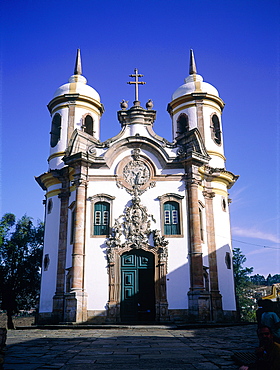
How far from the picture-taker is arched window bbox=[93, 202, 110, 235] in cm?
2166

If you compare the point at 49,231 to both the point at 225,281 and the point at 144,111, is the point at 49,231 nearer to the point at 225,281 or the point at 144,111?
the point at 144,111

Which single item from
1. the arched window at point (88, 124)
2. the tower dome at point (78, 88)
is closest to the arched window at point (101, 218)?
the arched window at point (88, 124)

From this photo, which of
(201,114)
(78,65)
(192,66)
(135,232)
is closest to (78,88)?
(78,65)

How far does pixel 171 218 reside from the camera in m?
21.9

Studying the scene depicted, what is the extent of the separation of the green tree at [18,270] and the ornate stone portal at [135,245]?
9.88 meters

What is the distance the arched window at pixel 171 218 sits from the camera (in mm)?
21688

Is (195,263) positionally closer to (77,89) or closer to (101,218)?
(101,218)

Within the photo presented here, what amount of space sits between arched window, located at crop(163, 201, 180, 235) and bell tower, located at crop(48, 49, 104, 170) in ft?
26.1

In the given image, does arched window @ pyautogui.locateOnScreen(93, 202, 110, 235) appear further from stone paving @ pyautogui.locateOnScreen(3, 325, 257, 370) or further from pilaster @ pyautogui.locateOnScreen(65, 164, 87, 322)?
stone paving @ pyautogui.locateOnScreen(3, 325, 257, 370)

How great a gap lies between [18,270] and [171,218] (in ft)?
42.3

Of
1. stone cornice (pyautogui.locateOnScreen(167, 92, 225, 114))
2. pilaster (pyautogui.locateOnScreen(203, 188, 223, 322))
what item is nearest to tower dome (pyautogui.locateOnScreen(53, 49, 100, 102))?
stone cornice (pyautogui.locateOnScreen(167, 92, 225, 114))

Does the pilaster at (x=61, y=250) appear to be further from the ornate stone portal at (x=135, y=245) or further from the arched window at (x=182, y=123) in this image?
the arched window at (x=182, y=123)

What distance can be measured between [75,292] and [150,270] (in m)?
4.17

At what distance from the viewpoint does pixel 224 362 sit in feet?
24.7
